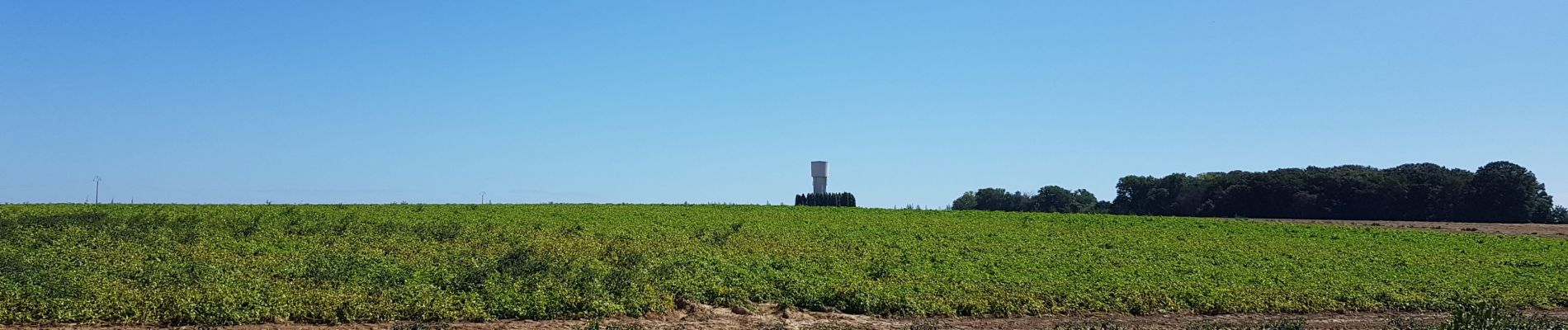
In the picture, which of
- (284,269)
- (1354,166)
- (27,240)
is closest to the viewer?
(284,269)

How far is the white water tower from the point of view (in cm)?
5753

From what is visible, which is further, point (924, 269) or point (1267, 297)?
point (924, 269)

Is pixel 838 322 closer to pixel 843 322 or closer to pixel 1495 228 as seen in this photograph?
pixel 843 322

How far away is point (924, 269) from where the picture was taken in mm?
26797

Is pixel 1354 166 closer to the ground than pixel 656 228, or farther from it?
farther from it

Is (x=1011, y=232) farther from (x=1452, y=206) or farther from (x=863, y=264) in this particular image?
(x=1452, y=206)

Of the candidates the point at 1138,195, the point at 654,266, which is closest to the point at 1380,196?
the point at 1138,195

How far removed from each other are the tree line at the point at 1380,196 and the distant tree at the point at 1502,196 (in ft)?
0.20

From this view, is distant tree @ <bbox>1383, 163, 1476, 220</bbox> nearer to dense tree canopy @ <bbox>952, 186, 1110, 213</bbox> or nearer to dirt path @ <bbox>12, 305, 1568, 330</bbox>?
dense tree canopy @ <bbox>952, 186, 1110, 213</bbox>

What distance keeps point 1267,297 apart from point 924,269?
7.63 metres

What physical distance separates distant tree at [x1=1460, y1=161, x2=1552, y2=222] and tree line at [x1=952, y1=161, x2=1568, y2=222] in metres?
0.06

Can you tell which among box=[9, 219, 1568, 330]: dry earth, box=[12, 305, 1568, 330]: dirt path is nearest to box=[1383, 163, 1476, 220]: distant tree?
box=[9, 219, 1568, 330]: dry earth

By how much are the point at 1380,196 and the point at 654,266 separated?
75.1 m

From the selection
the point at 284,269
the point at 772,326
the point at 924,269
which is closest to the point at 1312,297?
the point at 924,269
